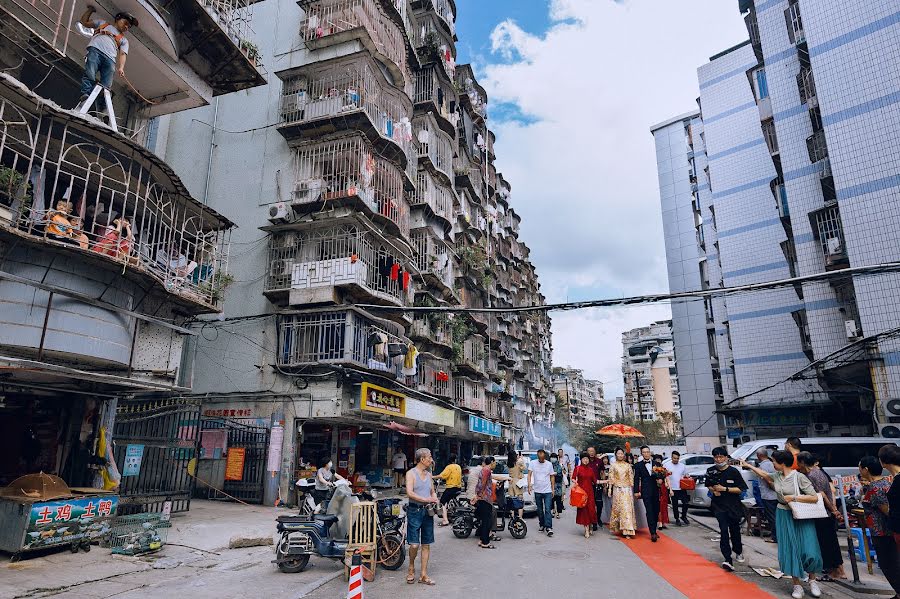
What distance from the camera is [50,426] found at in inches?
434

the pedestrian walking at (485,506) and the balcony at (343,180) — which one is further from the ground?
the balcony at (343,180)

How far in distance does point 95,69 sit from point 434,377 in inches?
806

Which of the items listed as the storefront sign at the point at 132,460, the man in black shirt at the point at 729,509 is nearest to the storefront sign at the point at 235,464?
the storefront sign at the point at 132,460

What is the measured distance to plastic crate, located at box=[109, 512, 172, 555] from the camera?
8.83 meters

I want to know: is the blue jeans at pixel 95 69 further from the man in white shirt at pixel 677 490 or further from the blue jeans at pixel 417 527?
the man in white shirt at pixel 677 490

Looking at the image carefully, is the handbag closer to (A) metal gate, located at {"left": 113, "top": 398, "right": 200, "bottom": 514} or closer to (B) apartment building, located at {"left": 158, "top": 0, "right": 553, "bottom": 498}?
(B) apartment building, located at {"left": 158, "top": 0, "right": 553, "bottom": 498}

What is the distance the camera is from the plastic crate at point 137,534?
Result: 29.0ft

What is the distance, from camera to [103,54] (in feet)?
31.4

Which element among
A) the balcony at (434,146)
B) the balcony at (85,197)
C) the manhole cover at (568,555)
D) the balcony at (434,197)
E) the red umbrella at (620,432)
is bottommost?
the manhole cover at (568,555)

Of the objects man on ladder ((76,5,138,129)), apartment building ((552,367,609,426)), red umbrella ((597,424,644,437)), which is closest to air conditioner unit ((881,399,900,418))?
red umbrella ((597,424,644,437))

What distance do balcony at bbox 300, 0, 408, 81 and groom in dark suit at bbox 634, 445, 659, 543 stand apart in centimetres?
1837

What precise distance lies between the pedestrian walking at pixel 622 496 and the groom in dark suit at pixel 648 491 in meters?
0.15

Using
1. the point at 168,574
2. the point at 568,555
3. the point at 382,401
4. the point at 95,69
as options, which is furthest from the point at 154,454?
the point at 568,555

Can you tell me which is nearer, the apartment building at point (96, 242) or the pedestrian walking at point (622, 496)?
the apartment building at point (96, 242)
